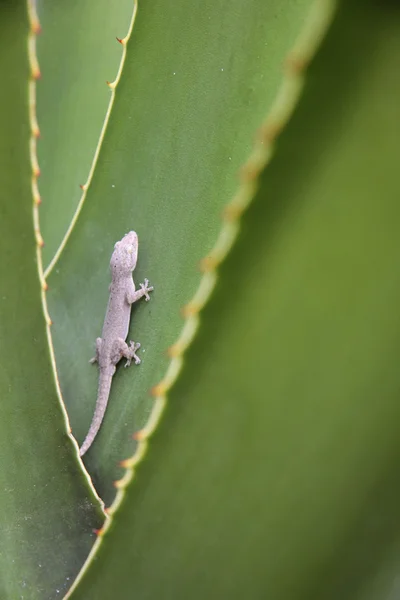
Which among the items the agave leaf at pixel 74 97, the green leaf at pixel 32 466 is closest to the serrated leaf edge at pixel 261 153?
the green leaf at pixel 32 466

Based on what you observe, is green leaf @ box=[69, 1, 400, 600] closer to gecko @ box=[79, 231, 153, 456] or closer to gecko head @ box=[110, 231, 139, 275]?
gecko @ box=[79, 231, 153, 456]

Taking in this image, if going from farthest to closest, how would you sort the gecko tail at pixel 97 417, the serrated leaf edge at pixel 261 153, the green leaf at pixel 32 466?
the gecko tail at pixel 97 417
the green leaf at pixel 32 466
the serrated leaf edge at pixel 261 153

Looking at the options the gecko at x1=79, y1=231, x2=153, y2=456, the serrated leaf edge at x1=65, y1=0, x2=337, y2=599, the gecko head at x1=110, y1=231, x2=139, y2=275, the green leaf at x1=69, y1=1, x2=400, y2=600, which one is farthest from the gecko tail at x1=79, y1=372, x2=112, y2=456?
the serrated leaf edge at x1=65, y1=0, x2=337, y2=599

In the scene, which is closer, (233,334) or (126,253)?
(233,334)

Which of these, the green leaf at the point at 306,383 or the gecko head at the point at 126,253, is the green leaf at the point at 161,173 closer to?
the gecko head at the point at 126,253

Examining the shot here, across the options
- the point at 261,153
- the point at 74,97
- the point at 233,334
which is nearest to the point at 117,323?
the point at 74,97

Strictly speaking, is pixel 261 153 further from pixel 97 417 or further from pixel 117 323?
pixel 117 323

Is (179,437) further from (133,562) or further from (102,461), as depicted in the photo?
(102,461)
